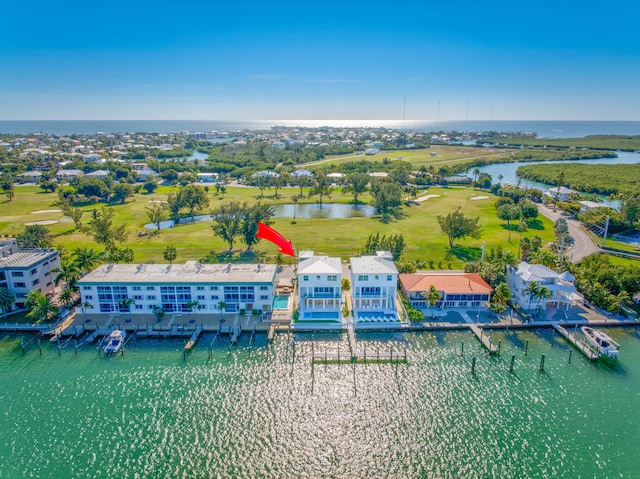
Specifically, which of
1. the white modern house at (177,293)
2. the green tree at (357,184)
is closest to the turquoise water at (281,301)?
the white modern house at (177,293)

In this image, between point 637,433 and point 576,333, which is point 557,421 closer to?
point 637,433

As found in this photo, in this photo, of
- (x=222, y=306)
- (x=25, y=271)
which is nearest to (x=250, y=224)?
(x=222, y=306)

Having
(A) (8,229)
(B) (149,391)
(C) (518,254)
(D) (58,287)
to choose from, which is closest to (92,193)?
(A) (8,229)

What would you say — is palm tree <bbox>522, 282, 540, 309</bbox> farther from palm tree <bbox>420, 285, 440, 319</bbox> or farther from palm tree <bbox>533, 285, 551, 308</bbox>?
palm tree <bbox>420, 285, 440, 319</bbox>

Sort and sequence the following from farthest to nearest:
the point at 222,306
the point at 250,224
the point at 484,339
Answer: the point at 250,224 < the point at 222,306 < the point at 484,339

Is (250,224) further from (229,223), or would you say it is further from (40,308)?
(40,308)

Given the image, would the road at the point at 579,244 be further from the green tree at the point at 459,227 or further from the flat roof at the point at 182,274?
the flat roof at the point at 182,274

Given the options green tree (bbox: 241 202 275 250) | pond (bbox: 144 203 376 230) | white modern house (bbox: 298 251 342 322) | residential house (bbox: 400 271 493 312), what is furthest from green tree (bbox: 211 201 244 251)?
residential house (bbox: 400 271 493 312)
